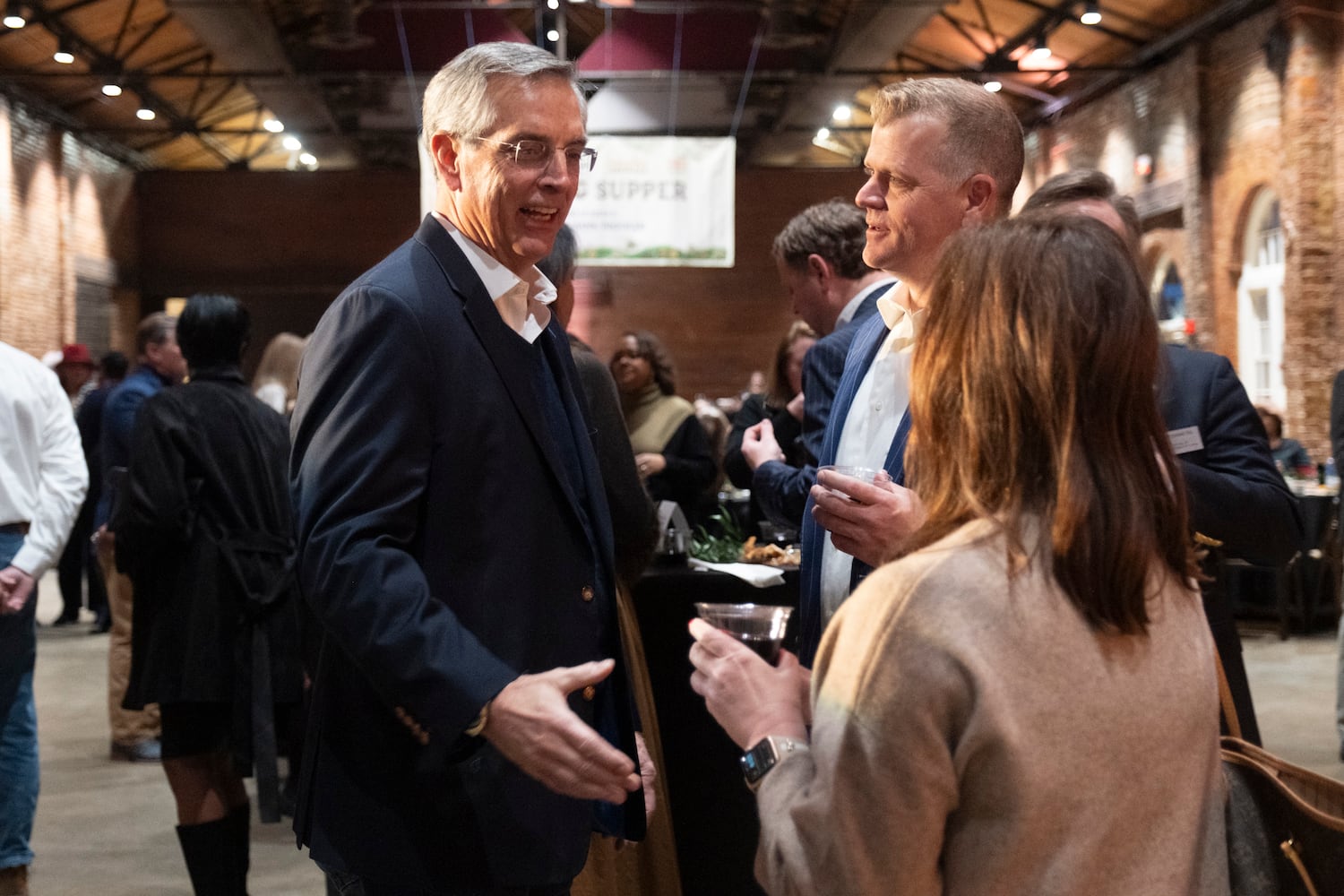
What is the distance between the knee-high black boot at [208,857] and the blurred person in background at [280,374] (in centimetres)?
253

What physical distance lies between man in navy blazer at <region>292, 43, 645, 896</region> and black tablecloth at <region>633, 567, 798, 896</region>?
1.99 meters

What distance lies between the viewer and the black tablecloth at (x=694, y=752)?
3791mm

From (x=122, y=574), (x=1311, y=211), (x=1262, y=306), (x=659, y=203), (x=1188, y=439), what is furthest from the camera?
(x=1262, y=306)

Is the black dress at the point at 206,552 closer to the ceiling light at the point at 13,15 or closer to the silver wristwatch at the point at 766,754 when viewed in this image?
the silver wristwatch at the point at 766,754

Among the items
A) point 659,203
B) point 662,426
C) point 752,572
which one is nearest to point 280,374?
point 662,426

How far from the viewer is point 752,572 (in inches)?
148

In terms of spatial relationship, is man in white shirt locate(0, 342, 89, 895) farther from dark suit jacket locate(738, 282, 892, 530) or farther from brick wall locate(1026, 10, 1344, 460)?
brick wall locate(1026, 10, 1344, 460)

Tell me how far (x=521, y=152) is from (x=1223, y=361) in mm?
1512

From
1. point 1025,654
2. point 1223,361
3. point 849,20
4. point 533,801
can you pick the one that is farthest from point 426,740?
point 849,20

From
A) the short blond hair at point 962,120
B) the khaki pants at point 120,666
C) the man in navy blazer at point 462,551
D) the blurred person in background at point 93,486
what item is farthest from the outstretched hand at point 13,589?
the blurred person in background at point 93,486

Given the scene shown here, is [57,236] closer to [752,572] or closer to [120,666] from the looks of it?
[120,666]

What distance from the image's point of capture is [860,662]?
3.81 feet

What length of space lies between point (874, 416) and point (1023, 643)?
104 cm

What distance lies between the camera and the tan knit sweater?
1141mm
